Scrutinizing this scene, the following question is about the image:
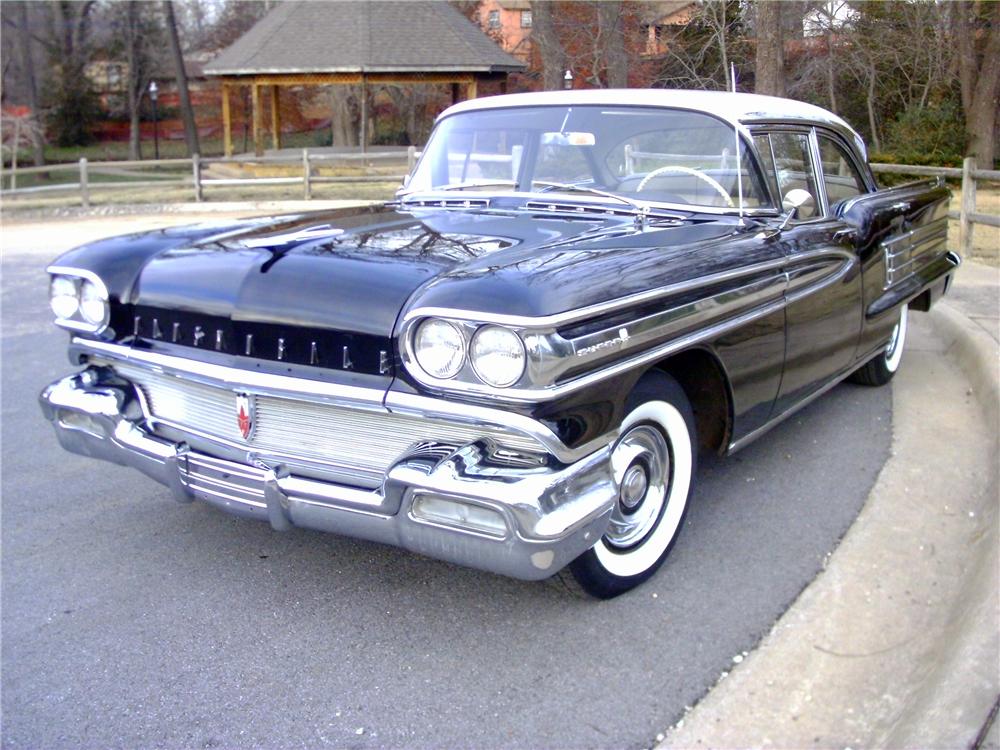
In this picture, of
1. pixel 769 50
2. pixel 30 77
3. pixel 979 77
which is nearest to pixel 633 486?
pixel 769 50

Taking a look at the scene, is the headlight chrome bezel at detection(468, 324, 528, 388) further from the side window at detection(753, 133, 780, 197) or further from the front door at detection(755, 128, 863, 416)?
the side window at detection(753, 133, 780, 197)

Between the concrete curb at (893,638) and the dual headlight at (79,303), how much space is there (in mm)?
2470

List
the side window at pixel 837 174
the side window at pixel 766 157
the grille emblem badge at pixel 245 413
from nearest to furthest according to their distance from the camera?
the grille emblem badge at pixel 245 413 → the side window at pixel 766 157 → the side window at pixel 837 174

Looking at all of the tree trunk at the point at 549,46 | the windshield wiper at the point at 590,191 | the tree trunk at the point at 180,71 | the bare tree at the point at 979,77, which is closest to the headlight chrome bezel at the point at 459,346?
the windshield wiper at the point at 590,191

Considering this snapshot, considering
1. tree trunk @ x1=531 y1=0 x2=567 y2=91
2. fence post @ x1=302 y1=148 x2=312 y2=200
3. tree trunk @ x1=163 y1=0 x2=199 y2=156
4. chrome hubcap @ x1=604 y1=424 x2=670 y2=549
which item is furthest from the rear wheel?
tree trunk @ x1=163 y1=0 x2=199 y2=156

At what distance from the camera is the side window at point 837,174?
4660 millimetres

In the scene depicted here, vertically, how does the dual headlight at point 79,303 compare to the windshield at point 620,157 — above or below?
below

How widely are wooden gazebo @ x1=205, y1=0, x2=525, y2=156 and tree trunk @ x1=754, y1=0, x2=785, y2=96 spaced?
15.8 metres

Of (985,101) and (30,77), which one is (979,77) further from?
(30,77)

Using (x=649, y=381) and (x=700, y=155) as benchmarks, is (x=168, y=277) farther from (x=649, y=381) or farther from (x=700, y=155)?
(x=700, y=155)

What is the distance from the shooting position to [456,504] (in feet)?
8.71

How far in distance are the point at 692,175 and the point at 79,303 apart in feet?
8.06

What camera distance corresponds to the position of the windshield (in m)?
3.93

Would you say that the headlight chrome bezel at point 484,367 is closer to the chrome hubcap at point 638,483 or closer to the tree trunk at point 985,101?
the chrome hubcap at point 638,483
